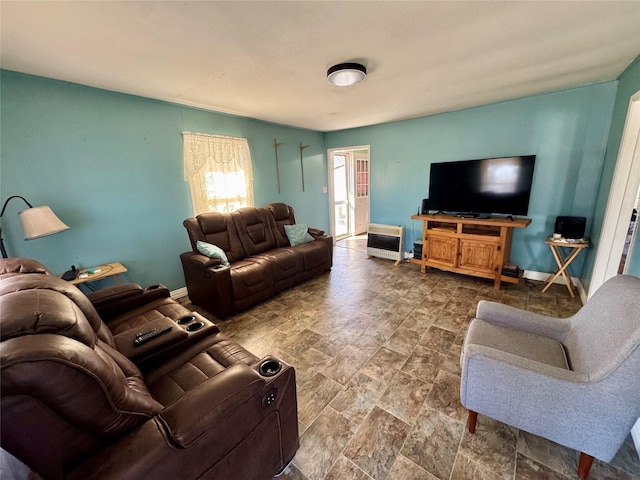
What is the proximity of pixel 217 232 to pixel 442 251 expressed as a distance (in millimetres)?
3048

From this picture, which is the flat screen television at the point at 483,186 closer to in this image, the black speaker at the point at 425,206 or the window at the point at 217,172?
the black speaker at the point at 425,206

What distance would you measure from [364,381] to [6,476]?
170cm

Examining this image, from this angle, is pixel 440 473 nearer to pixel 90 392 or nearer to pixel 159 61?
A: pixel 90 392

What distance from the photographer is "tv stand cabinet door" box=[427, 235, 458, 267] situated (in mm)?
3488

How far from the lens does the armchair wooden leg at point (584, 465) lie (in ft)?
3.85

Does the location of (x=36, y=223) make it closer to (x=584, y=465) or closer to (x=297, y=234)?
(x=297, y=234)

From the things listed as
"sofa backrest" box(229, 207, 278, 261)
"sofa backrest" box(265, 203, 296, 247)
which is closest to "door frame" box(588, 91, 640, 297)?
"sofa backrest" box(265, 203, 296, 247)

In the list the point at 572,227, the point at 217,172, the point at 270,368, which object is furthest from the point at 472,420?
the point at 217,172

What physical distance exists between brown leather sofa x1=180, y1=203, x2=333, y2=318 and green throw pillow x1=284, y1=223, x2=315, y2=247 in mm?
81

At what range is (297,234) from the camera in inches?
148

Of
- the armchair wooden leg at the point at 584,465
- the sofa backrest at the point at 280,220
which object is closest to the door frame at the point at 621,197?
the armchair wooden leg at the point at 584,465

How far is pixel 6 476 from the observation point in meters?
0.76

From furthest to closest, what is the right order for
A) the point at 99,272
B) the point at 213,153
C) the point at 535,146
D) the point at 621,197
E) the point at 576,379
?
the point at 213,153 < the point at 535,146 < the point at 99,272 < the point at 621,197 < the point at 576,379

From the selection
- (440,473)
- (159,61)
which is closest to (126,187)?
(159,61)
